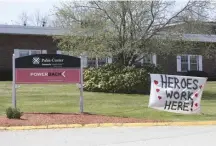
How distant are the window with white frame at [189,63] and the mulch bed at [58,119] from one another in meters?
22.9

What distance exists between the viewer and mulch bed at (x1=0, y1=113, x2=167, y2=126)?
1211cm

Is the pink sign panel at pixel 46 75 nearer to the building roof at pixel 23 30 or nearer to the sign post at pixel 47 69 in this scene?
the sign post at pixel 47 69

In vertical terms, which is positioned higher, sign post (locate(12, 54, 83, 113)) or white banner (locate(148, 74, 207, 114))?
sign post (locate(12, 54, 83, 113))

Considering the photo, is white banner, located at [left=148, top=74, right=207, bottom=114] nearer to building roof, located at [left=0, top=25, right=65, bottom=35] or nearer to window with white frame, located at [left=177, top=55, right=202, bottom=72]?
building roof, located at [left=0, top=25, right=65, bottom=35]

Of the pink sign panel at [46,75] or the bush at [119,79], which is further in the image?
the bush at [119,79]

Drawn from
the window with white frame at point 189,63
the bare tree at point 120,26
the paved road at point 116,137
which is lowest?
the paved road at point 116,137

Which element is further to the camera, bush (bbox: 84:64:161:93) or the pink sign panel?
bush (bbox: 84:64:161:93)

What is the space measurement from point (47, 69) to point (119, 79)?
23.3ft

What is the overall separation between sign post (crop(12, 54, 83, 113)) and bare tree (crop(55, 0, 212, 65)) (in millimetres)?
6883

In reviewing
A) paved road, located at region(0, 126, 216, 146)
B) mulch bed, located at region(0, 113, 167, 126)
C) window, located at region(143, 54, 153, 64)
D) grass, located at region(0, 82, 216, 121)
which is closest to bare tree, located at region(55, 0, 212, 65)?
→ window, located at region(143, 54, 153, 64)

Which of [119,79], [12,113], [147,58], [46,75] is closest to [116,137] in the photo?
[12,113]

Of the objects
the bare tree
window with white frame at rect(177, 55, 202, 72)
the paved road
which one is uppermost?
the bare tree

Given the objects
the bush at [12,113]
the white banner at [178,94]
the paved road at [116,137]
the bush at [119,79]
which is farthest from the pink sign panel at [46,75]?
the bush at [119,79]

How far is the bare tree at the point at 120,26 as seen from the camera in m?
21.2
